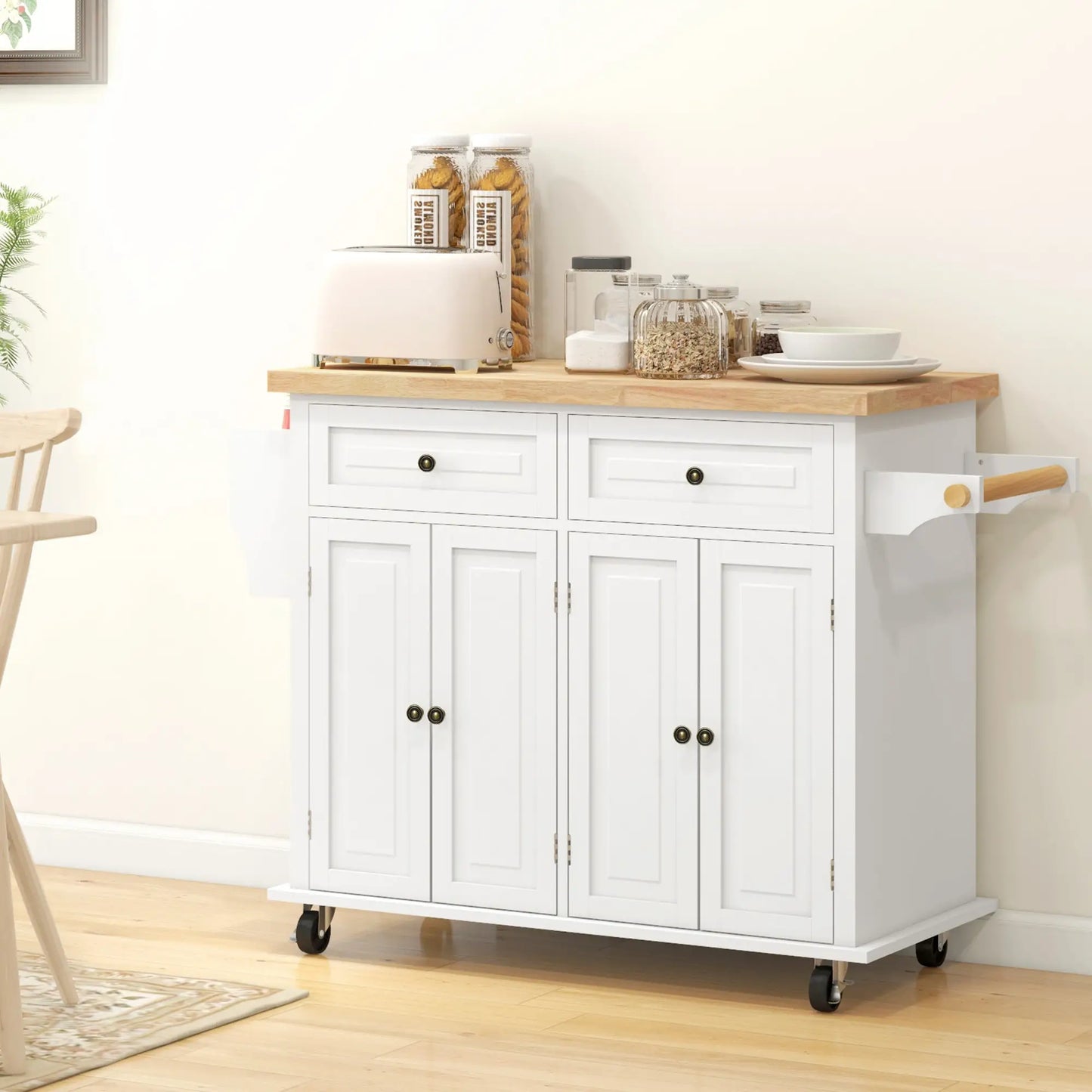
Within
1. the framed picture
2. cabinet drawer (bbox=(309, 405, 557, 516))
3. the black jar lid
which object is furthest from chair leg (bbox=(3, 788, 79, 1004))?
the framed picture

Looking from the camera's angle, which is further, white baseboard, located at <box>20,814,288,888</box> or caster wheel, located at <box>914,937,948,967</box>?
white baseboard, located at <box>20,814,288,888</box>

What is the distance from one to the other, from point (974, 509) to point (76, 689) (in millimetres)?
1933

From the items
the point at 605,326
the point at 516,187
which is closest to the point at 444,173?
the point at 516,187

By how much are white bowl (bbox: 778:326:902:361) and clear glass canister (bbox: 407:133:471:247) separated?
68 cm

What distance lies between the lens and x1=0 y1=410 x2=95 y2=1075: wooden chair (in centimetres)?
252

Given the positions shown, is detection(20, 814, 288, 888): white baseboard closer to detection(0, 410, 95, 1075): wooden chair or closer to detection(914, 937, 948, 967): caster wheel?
detection(0, 410, 95, 1075): wooden chair

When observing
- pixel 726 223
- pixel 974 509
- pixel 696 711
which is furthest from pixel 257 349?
pixel 974 509

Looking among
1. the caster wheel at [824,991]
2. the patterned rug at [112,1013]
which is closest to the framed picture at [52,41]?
the patterned rug at [112,1013]

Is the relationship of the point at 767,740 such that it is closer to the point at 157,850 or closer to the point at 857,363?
the point at 857,363

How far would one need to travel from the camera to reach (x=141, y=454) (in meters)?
3.87

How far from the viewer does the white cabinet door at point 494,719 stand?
3.11 m

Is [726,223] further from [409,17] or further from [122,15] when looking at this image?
[122,15]

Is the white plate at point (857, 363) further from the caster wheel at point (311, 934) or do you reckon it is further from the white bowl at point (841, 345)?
the caster wheel at point (311, 934)

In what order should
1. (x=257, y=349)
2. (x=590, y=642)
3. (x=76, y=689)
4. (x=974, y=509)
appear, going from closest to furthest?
1. (x=974, y=509)
2. (x=590, y=642)
3. (x=257, y=349)
4. (x=76, y=689)
